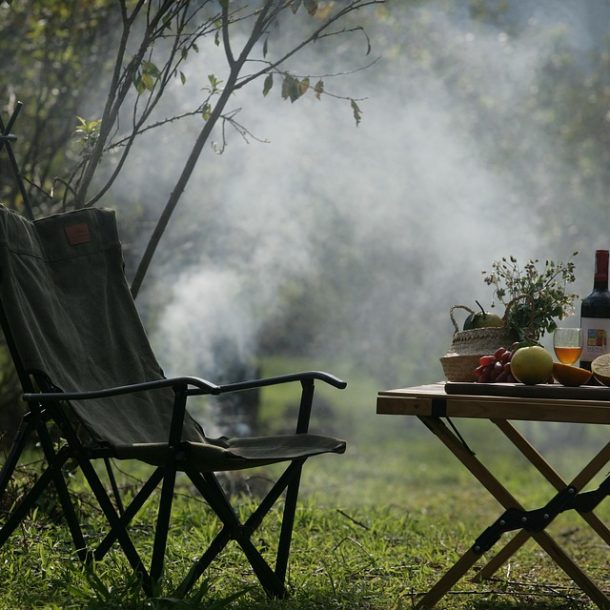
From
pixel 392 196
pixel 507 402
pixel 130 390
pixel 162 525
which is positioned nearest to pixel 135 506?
pixel 162 525

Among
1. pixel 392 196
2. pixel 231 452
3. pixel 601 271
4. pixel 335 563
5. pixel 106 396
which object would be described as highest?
pixel 392 196

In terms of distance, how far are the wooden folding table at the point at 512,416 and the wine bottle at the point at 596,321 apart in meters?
0.27

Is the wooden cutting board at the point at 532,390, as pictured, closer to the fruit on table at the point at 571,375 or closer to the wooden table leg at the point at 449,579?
the fruit on table at the point at 571,375

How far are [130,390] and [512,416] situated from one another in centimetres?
84

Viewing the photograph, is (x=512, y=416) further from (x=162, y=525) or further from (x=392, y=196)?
(x=392, y=196)

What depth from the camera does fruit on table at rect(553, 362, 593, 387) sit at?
2.49 metres

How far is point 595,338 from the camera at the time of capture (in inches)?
107

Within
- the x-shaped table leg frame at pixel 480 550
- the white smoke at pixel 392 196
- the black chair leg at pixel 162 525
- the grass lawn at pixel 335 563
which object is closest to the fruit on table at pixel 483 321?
the x-shaped table leg frame at pixel 480 550

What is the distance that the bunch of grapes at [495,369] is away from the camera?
261cm

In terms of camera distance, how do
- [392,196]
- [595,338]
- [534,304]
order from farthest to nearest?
[392,196] → [534,304] → [595,338]

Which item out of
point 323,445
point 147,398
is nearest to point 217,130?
point 147,398

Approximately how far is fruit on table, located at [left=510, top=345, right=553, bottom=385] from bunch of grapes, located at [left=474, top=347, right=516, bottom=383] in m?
0.12

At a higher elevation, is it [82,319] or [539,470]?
[82,319]

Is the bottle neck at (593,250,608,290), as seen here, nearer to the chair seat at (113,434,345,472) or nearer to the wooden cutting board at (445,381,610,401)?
the wooden cutting board at (445,381,610,401)
